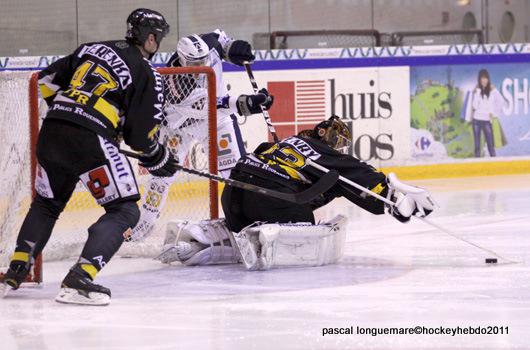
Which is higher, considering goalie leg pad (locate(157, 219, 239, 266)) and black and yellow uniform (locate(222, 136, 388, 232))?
black and yellow uniform (locate(222, 136, 388, 232))

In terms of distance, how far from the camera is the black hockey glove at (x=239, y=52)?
6.23 m

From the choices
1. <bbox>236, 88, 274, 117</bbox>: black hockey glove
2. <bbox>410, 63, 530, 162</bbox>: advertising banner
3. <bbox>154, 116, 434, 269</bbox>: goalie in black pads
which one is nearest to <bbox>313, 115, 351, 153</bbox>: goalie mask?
<bbox>154, 116, 434, 269</bbox>: goalie in black pads

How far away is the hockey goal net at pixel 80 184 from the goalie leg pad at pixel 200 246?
0.21 metres

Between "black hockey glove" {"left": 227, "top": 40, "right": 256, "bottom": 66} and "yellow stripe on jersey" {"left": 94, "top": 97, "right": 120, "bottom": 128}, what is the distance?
1.85m

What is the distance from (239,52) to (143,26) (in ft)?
5.64

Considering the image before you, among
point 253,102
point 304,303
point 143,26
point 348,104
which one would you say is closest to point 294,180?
point 253,102

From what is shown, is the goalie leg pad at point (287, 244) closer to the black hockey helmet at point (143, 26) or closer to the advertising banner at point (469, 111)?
the black hockey helmet at point (143, 26)

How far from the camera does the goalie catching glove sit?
5145 mm

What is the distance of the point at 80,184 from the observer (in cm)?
565

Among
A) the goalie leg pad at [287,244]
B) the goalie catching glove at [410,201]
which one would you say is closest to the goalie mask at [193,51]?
the goalie leg pad at [287,244]

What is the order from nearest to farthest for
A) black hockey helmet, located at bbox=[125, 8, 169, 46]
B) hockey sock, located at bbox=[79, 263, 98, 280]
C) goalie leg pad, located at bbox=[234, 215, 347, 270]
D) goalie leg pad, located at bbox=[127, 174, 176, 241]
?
hockey sock, located at bbox=[79, 263, 98, 280] → black hockey helmet, located at bbox=[125, 8, 169, 46] → goalie leg pad, located at bbox=[234, 215, 347, 270] → goalie leg pad, located at bbox=[127, 174, 176, 241]

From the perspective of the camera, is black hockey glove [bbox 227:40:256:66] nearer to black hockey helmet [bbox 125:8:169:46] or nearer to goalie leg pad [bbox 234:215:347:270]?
goalie leg pad [bbox 234:215:347:270]

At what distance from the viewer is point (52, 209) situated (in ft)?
15.0

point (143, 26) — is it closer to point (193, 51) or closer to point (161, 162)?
point (161, 162)
